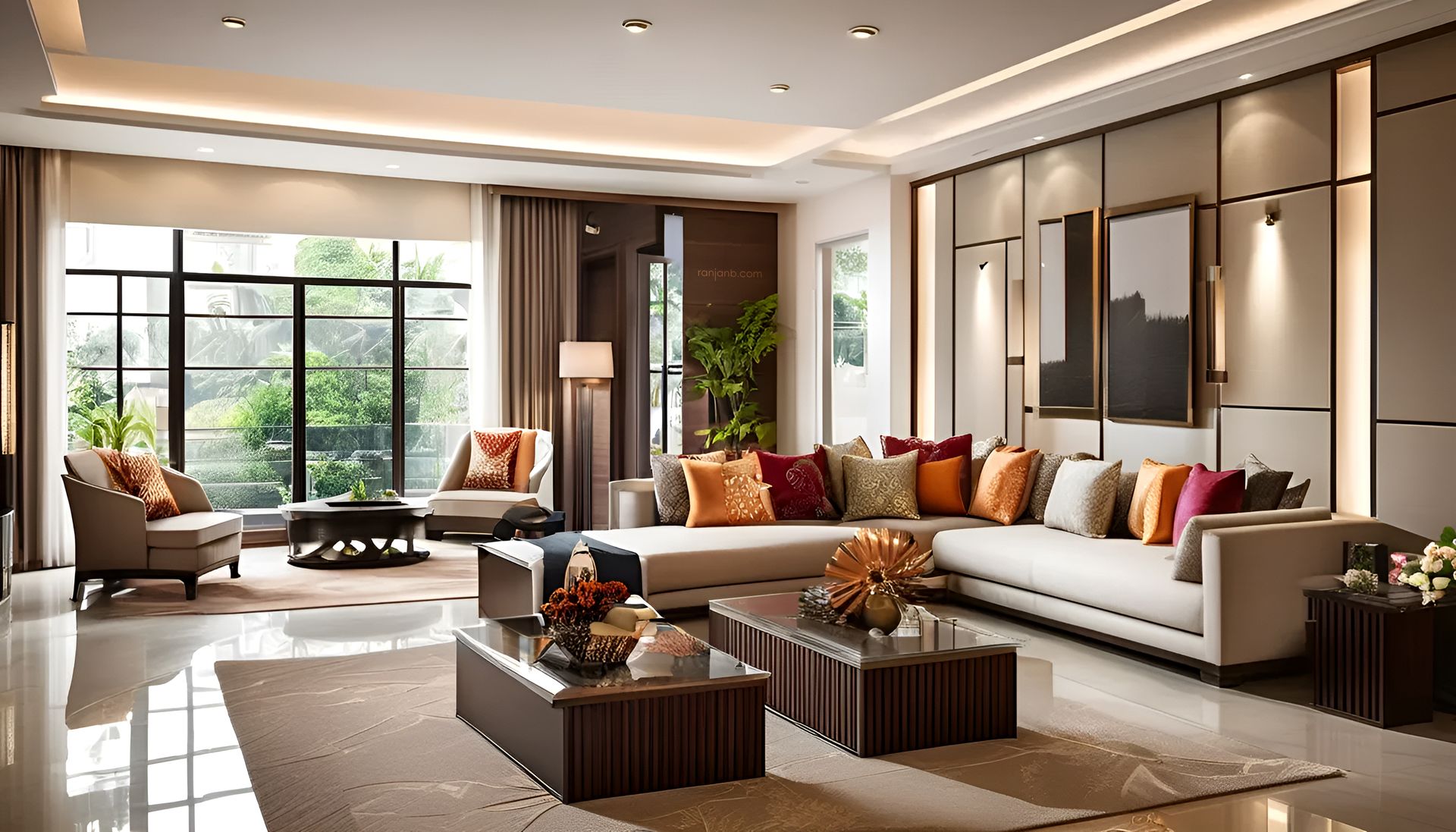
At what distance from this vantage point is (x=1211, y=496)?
5.26 meters

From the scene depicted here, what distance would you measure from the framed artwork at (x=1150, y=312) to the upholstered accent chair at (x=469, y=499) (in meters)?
4.35

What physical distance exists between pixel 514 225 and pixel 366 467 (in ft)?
7.80

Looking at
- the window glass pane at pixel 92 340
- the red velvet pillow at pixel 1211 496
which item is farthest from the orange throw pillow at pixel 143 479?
the red velvet pillow at pixel 1211 496

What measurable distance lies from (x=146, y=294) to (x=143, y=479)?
241 cm

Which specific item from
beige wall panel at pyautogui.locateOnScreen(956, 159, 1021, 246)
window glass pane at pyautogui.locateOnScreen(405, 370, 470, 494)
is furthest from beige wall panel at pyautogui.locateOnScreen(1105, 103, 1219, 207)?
window glass pane at pyautogui.locateOnScreen(405, 370, 470, 494)

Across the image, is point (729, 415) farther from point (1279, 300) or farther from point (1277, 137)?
point (1277, 137)

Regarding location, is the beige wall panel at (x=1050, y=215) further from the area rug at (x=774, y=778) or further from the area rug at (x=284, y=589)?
the area rug at (x=284, y=589)

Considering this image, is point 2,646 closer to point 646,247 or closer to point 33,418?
point 33,418

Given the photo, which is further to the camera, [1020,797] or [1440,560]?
[1440,560]

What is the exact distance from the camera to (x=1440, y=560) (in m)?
4.29

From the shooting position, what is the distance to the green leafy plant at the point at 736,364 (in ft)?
31.3

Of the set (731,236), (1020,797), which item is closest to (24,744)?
(1020,797)

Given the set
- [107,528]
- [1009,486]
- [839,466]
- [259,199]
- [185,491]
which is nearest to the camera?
[107,528]

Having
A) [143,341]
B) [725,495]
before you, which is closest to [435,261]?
[143,341]
